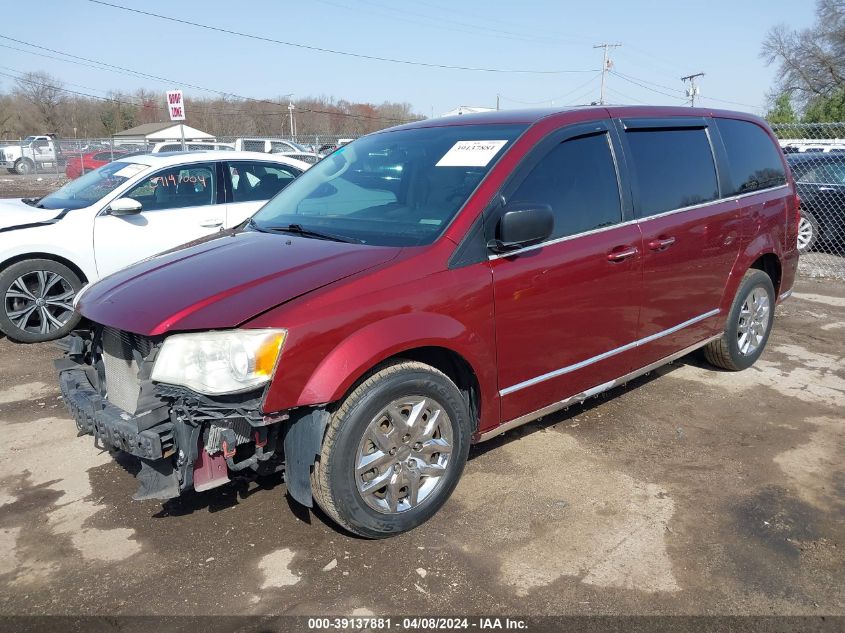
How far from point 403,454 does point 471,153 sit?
61.9 inches

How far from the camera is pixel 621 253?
3.64 meters

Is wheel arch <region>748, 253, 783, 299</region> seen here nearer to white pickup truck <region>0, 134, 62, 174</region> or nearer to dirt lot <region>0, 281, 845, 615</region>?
dirt lot <region>0, 281, 845, 615</region>

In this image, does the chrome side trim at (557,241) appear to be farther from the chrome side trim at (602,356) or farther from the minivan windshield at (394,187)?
the chrome side trim at (602,356)

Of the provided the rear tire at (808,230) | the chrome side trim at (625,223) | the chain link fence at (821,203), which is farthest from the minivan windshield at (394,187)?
the rear tire at (808,230)

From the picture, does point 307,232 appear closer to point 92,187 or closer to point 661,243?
point 661,243

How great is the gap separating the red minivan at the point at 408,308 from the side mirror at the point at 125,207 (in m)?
2.48

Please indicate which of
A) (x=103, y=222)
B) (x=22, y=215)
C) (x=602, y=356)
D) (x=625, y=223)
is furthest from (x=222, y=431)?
(x=22, y=215)

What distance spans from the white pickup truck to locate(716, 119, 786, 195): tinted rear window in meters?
31.8

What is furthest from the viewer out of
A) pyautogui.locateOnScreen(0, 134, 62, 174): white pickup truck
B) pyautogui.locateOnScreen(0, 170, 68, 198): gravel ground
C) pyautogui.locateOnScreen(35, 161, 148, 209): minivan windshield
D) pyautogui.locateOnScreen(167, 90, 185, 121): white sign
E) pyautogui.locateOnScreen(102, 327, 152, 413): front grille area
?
pyautogui.locateOnScreen(0, 134, 62, 174): white pickup truck

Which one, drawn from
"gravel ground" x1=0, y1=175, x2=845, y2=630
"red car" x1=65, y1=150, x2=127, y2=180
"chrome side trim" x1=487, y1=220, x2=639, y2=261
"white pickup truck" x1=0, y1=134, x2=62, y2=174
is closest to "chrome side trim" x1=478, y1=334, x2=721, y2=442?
"gravel ground" x1=0, y1=175, x2=845, y2=630

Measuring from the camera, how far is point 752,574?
9.00 feet

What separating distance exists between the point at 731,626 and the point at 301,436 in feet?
5.85

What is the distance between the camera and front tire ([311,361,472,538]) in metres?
2.72

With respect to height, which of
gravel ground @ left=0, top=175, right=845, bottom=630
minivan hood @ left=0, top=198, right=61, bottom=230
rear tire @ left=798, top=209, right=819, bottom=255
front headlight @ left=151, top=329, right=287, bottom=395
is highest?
minivan hood @ left=0, top=198, right=61, bottom=230
